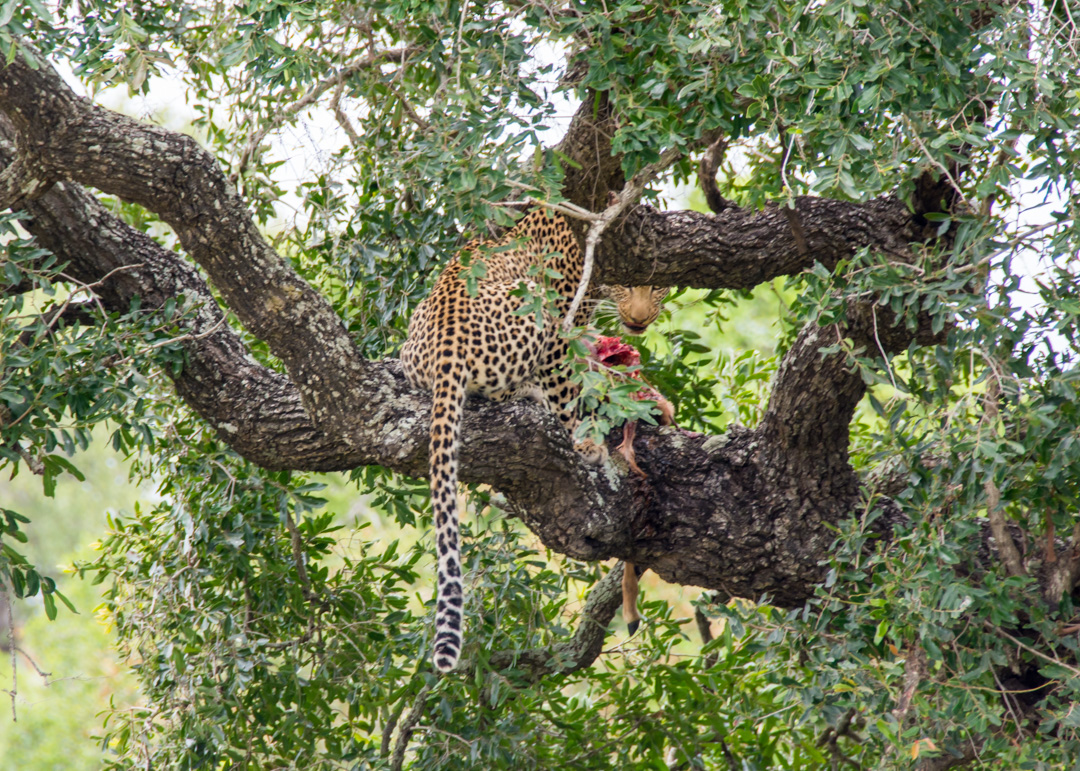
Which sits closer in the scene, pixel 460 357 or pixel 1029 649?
pixel 1029 649

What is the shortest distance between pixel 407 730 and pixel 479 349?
1.76m

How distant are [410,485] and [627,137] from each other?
101 inches

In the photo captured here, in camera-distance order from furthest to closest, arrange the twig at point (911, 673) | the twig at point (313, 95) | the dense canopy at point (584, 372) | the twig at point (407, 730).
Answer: the twig at point (407, 730) → the twig at point (313, 95) → the twig at point (911, 673) → the dense canopy at point (584, 372)

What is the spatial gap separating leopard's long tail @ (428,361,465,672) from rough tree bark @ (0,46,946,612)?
11 centimetres

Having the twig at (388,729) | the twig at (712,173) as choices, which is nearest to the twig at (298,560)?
the twig at (388,729)

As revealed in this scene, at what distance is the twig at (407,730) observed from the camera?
4.80 m

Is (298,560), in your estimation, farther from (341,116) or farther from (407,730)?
(341,116)

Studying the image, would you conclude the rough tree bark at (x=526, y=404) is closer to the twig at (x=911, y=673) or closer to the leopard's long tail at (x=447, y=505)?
the leopard's long tail at (x=447, y=505)

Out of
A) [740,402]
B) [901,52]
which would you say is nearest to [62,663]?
[740,402]

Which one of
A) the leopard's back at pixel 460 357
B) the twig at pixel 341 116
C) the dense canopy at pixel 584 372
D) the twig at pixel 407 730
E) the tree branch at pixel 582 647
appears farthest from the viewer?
the tree branch at pixel 582 647

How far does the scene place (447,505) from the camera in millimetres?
3943

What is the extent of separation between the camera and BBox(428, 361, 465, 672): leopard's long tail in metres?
3.77

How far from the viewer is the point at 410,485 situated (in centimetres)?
546

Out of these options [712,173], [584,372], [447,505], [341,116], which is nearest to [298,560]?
[447,505]
